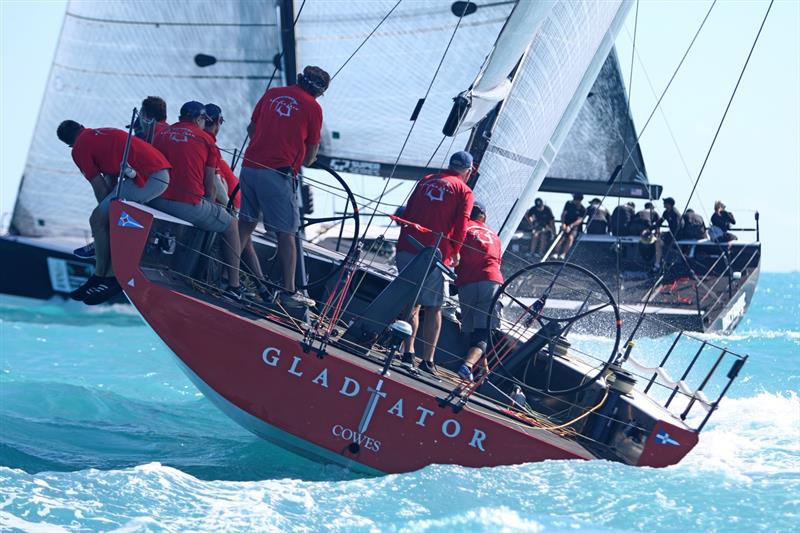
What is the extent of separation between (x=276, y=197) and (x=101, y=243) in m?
1.14

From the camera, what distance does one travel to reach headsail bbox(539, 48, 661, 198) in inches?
927

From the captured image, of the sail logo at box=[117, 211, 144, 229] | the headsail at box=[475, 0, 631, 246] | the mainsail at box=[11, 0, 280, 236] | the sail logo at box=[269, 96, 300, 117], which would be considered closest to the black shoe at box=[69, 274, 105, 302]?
the sail logo at box=[117, 211, 144, 229]

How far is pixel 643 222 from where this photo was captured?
65.8ft

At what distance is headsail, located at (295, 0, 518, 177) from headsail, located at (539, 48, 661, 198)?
801 centimetres

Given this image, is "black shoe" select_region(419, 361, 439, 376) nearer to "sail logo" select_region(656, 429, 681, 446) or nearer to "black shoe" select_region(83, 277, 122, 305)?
"sail logo" select_region(656, 429, 681, 446)

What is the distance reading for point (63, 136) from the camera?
725cm

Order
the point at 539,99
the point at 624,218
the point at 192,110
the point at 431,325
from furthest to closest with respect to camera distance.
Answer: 1. the point at 624,218
2. the point at 539,99
3. the point at 192,110
4. the point at 431,325

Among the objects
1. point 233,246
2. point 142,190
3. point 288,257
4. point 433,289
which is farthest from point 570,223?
point 142,190

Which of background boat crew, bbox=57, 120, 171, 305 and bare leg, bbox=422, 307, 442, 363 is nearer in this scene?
background boat crew, bbox=57, 120, 171, 305

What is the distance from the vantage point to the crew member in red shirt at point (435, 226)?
725 centimetres

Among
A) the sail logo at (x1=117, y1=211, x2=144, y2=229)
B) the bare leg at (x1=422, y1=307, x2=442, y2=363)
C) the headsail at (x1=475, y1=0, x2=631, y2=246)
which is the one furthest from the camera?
the headsail at (x1=475, y1=0, x2=631, y2=246)

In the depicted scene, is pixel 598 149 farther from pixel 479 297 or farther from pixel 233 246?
pixel 233 246

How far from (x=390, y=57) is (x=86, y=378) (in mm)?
5827

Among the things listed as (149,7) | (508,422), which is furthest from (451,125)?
(149,7)
